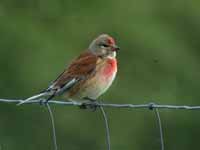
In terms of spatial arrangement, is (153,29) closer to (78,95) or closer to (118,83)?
(118,83)

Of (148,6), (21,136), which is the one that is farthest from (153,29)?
(21,136)

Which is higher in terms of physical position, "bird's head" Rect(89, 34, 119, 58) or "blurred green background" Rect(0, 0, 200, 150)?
"bird's head" Rect(89, 34, 119, 58)

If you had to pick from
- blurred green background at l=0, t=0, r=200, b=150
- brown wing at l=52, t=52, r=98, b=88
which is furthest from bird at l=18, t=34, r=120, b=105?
blurred green background at l=0, t=0, r=200, b=150

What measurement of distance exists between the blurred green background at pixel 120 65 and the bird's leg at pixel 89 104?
5.68 meters

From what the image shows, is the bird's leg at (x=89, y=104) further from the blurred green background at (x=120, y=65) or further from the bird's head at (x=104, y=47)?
the blurred green background at (x=120, y=65)

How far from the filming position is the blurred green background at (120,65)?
17297 mm

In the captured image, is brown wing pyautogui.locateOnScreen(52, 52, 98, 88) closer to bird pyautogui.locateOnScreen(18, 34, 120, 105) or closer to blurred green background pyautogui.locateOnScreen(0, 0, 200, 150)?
bird pyautogui.locateOnScreen(18, 34, 120, 105)

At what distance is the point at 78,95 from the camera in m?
9.77

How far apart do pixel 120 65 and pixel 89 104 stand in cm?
955

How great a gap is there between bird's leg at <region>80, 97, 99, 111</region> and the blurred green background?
18.6 feet

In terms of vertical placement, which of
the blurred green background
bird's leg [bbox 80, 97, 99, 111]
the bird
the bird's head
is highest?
the bird's head

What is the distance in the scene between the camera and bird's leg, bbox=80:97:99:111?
368 inches

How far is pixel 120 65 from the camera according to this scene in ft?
62.3

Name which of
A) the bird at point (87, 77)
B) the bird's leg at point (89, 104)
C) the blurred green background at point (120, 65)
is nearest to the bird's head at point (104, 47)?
the bird at point (87, 77)
